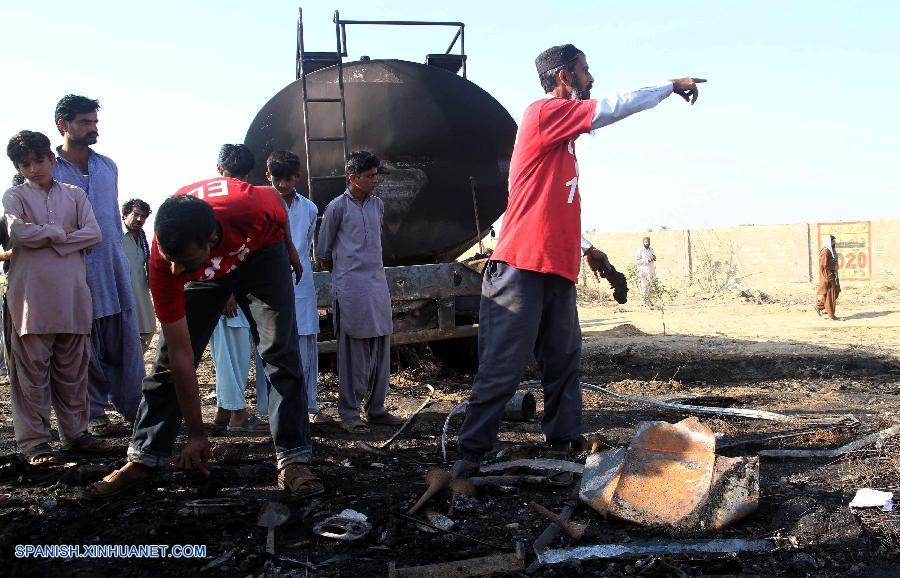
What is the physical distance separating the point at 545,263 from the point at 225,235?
1322mm

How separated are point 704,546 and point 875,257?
21.8 meters

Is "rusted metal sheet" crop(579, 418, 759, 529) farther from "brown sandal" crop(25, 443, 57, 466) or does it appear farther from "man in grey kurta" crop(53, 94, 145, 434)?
"man in grey kurta" crop(53, 94, 145, 434)

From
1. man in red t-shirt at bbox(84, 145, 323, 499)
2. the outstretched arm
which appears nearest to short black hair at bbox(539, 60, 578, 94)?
the outstretched arm

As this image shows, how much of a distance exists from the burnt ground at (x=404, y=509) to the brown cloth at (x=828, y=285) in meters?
8.85

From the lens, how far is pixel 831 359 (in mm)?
7164

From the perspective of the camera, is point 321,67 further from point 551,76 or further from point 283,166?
point 551,76

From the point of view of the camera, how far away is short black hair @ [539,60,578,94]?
357cm

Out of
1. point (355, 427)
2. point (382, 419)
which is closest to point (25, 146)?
point (355, 427)

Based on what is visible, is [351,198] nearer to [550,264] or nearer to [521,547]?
[550,264]

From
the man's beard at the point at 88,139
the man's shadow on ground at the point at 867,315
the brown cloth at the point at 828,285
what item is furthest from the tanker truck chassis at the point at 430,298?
the man's shadow on ground at the point at 867,315

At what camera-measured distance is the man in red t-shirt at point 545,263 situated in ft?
11.0

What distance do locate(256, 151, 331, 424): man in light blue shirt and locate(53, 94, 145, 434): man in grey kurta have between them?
30.9 inches

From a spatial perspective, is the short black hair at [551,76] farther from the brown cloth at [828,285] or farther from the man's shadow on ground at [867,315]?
the man's shadow on ground at [867,315]

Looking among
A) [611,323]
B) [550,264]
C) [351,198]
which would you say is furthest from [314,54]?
[611,323]
